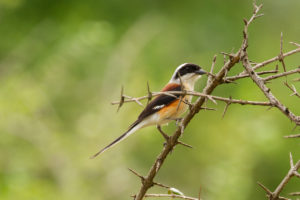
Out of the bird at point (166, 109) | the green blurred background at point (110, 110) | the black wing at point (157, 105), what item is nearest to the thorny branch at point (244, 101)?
the bird at point (166, 109)

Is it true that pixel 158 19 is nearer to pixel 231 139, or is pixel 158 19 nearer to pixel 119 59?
pixel 119 59

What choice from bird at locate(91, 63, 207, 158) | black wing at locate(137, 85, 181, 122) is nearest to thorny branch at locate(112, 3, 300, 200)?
bird at locate(91, 63, 207, 158)

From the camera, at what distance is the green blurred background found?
8945 mm

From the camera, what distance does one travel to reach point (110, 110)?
1039cm

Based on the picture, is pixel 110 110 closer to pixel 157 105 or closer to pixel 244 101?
pixel 157 105

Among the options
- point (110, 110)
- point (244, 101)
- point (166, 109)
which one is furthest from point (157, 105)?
point (110, 110)

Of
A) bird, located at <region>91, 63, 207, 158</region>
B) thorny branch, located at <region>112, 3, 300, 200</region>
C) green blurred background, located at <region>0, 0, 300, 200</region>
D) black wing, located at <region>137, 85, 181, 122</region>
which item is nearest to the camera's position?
thorny branch, located at <region>112, 3, 300, 200</region>

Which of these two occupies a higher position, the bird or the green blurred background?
the bird

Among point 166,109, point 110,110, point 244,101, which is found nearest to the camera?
point 244,101

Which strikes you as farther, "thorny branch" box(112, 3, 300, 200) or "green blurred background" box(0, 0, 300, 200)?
"green blurred background" box(0, 0, 300, 200)

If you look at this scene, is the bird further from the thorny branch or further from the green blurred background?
the green blurred background

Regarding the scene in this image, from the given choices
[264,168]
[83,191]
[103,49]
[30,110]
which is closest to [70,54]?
[103,49]

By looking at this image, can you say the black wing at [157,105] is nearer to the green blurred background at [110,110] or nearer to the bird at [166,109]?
the bird at [166,109]

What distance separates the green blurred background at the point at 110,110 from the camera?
29.3 ft
